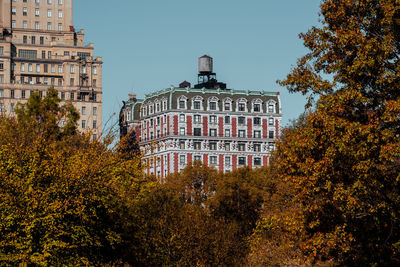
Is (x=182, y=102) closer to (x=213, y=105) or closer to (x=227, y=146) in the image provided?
(x=213, y=105)

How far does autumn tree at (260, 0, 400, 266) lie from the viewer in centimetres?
2827

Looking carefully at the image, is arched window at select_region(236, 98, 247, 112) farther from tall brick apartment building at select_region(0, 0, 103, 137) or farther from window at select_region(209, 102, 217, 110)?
tall brick apartment building at select_region(0, 0, 103, 137)

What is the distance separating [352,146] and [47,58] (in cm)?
14505

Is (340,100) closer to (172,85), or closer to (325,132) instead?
(325,132)

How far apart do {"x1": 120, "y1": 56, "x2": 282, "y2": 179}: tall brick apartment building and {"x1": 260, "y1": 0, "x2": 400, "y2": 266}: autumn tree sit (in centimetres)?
11263

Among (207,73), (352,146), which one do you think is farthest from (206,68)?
(352,146)

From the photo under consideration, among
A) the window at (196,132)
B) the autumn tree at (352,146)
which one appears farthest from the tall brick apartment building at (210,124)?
the autumn tree at (352,146)

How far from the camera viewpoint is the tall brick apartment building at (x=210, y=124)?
14612 centimetres

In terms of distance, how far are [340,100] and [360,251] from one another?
255 inches

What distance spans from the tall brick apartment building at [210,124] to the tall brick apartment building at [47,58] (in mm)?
13513

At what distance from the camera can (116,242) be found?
116ft

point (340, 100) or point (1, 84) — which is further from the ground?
point (1, 84)

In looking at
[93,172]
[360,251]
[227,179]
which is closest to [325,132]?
[360,251]

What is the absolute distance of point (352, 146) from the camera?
92.3 feet
